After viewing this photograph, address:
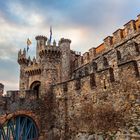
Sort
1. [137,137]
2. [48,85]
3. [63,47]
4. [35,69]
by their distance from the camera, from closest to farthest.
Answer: [137,137] → [48,85] → [63,47] → [35,69]

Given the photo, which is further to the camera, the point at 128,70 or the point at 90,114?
the point at 90,114

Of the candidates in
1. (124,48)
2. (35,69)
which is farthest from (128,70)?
(35,69)

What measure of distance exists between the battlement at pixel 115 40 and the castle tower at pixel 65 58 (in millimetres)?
1674

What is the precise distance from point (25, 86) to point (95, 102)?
14.0 metres

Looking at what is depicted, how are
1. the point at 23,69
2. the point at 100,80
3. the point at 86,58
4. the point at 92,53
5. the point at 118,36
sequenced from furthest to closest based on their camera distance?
the point at 23,69
the point at 86,58
the point at 92,53
the point at 118,36
the point at 100,80

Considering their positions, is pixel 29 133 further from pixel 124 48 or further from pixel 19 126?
pixel 124 48

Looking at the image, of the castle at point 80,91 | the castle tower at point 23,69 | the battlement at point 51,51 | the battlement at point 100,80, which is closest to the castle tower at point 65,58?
the castle at point 80,91

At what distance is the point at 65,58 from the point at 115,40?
3619mm

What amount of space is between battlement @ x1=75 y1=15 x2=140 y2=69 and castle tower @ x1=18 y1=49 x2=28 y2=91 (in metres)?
7.38

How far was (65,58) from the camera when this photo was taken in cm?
1581

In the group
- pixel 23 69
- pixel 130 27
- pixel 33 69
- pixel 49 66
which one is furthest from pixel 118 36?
pixel 23 69

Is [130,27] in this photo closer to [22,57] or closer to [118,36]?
[118,36]

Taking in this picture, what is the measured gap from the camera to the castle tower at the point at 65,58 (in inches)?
591

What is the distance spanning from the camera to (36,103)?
41.9 ft
